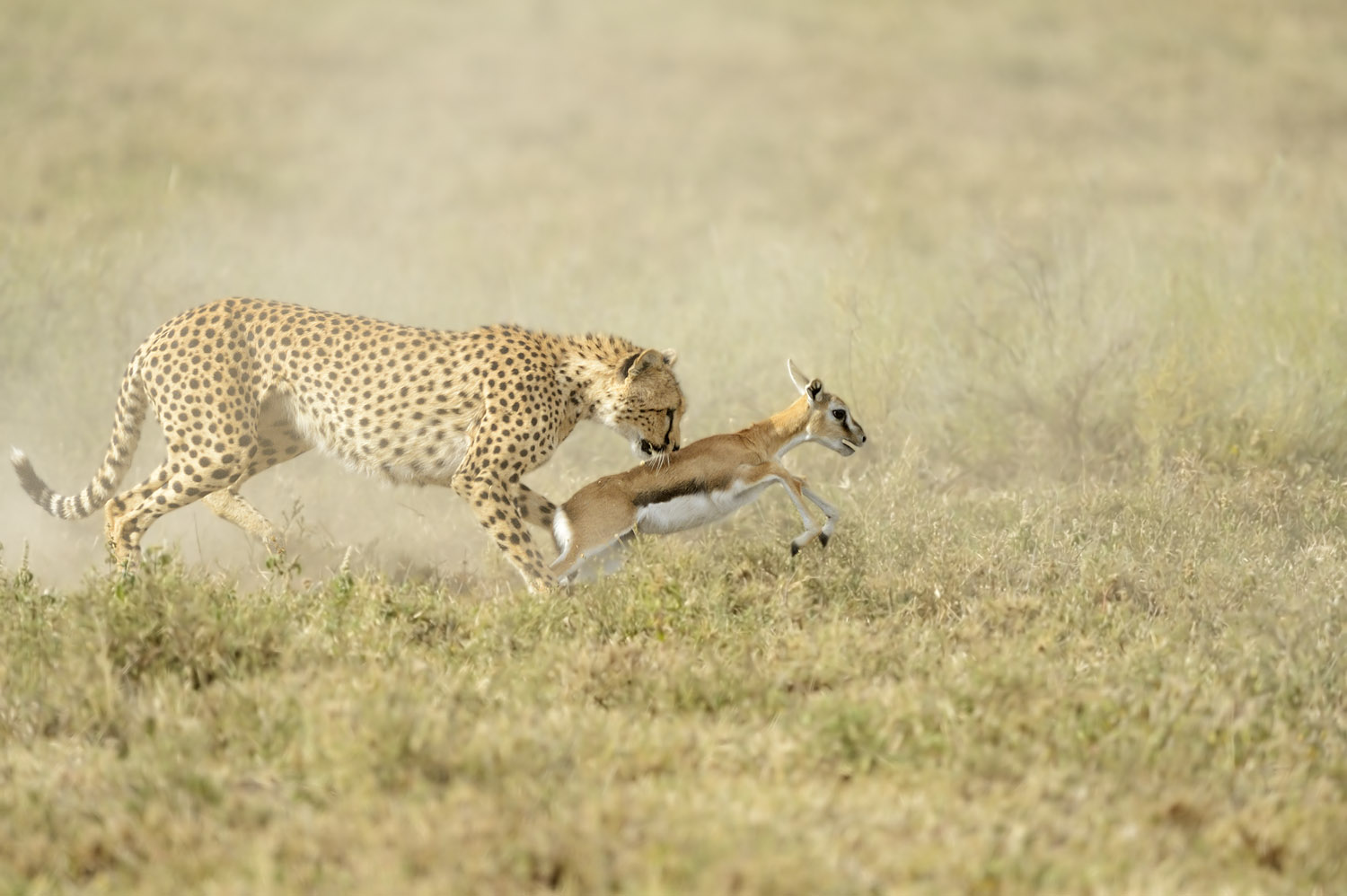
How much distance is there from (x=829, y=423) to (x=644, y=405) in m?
0.75

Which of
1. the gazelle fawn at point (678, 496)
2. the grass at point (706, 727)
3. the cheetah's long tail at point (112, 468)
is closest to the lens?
the grass at point (706, 727)

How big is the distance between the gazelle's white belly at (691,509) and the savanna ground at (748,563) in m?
0.18

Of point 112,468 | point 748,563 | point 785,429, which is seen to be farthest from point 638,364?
point 112,468

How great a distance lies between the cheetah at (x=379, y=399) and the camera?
5523 millimetres

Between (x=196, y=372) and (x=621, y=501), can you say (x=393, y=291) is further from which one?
(x=621, y=501)

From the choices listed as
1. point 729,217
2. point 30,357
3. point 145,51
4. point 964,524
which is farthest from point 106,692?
point 145,51

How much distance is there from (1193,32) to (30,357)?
683 inches

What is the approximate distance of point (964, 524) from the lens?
5914 millimetres

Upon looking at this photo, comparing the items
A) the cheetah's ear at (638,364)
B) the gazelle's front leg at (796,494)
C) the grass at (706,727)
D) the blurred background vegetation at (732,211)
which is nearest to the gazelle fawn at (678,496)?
the gazelle's front leg at (796,494)

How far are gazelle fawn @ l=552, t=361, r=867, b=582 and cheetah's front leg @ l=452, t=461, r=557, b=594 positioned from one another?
88 mm

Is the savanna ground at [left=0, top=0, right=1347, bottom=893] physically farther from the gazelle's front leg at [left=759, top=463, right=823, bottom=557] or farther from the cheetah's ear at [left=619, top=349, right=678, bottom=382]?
the cheetah's ear at [left=619, top=349, right=678, bottom=382]

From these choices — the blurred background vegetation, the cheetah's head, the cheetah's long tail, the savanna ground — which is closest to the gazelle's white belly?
the savanna ground

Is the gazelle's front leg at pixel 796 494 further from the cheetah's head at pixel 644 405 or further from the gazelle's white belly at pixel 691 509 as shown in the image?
the cheetah's head at pixel 644 405

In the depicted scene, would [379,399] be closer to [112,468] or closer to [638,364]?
[638,364]
